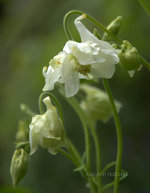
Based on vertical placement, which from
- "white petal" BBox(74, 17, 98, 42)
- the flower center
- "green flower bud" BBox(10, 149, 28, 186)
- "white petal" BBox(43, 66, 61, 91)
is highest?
"white petal" BBox(74, 17, 98, 42)

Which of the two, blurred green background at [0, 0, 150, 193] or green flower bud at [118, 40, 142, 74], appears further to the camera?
blurred green background at [0, 0, 150, 193]

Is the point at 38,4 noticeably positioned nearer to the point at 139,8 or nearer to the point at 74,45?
the point at 139,8

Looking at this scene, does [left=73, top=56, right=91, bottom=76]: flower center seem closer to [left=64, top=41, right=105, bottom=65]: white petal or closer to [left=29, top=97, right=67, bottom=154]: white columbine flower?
[left=64, top=41, right=105, bottom=65]: white petal

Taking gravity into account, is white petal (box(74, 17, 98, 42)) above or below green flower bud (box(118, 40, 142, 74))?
above

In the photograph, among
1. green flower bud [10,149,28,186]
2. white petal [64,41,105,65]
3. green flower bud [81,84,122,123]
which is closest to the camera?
white petal [64,41,105,65]

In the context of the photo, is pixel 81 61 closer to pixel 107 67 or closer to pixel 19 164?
pixel 107 67

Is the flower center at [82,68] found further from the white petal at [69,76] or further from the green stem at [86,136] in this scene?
the green stem at [86,136]

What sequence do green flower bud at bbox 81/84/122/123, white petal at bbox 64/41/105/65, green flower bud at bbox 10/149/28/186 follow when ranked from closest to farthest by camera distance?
1. white petal at bbox 64/41/105/65
2. green flower bud at bbox 10/149/28/186
3. green flower bud at bbox 81/84/122/123

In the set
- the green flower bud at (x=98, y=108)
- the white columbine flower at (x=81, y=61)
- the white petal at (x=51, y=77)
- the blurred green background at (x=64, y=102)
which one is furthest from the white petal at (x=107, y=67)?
the blurred green background at (x=64, y=102)

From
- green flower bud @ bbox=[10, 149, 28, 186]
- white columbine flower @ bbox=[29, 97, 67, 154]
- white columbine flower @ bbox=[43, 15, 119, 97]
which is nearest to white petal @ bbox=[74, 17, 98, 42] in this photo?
white columbine flower @ bbox=[43, 15, 119, 97]
